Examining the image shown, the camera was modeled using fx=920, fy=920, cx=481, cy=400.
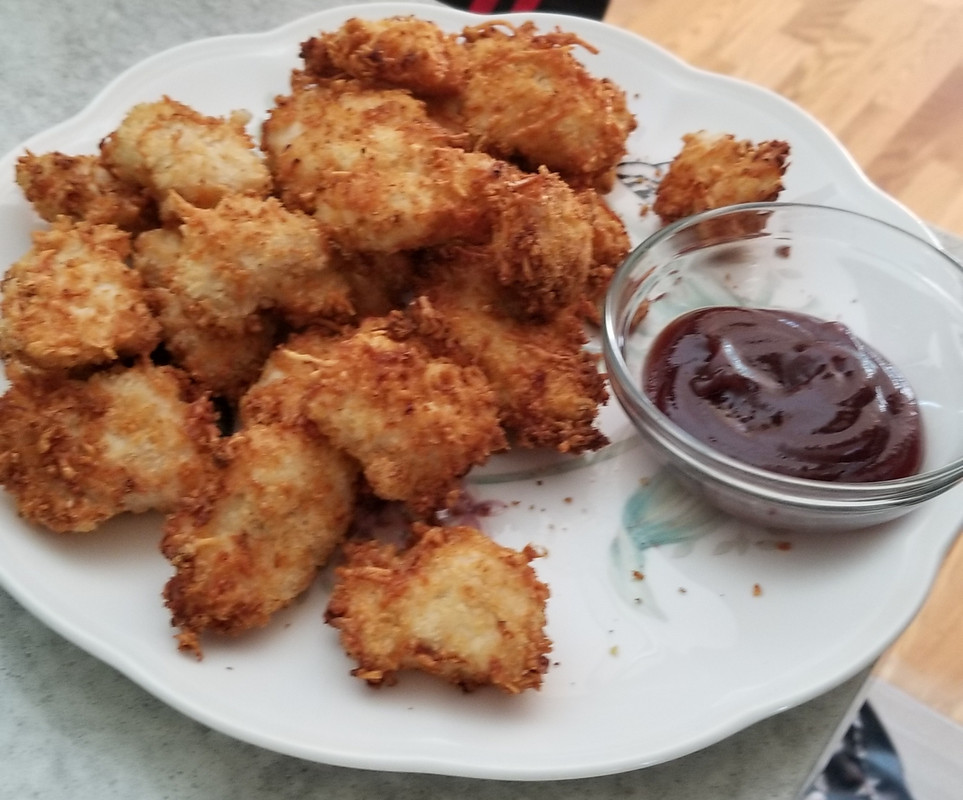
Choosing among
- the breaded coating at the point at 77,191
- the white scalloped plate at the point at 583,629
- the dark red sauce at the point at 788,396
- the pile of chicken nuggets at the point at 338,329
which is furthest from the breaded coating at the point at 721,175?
the breaded coating at the point at 77,191

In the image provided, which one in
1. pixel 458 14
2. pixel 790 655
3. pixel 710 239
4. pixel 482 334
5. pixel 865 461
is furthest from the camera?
pixel 458 14

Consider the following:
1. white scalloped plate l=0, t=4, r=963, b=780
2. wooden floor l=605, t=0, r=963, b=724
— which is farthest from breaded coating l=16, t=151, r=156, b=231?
wooden floor l=605, t=0, r=963, b=724

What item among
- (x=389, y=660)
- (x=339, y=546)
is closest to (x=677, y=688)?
(x=389, y=660)

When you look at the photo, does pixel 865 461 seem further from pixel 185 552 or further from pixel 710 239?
pixel 185 552

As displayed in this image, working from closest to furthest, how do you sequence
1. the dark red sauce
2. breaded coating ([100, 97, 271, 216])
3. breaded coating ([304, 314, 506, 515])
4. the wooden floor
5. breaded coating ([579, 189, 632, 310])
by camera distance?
breaded coating ([304, 314, 506, 515]) → the dark red sauce → breaded coating ([100, 97, 271, 216]) → breaded coating ([579, 189, 632, 310]) → the wooden floor

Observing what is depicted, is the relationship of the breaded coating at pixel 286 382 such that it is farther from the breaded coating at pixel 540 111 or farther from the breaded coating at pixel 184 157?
the breaded coating at pixel 540 111

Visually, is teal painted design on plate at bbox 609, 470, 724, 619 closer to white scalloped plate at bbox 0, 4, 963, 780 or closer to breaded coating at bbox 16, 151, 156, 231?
white scalloped plate at bbox 0, 4, 963, 780
